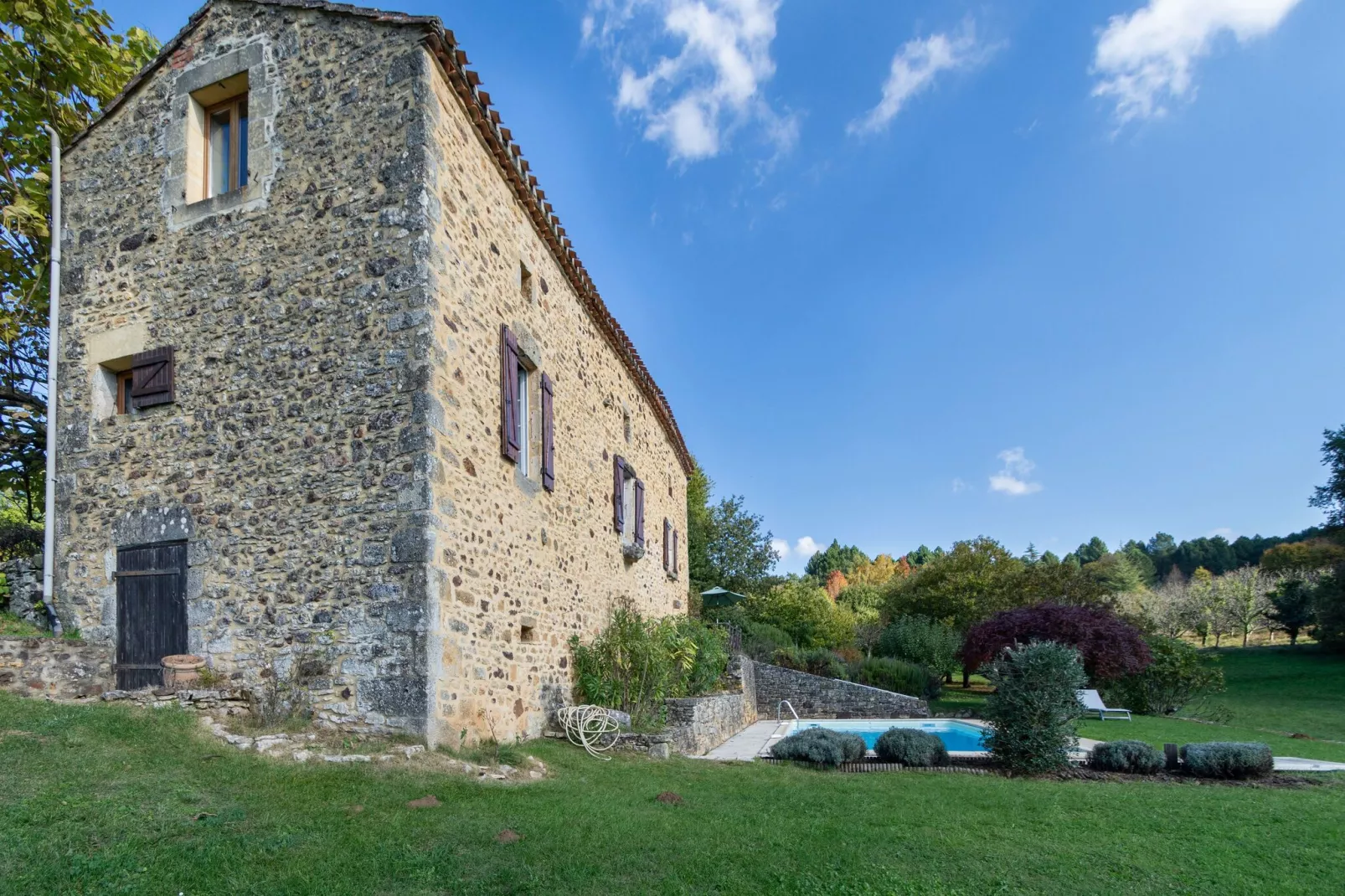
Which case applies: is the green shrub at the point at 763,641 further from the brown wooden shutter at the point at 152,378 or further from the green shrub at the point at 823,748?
the brown wooden shutter at the point at 152,378

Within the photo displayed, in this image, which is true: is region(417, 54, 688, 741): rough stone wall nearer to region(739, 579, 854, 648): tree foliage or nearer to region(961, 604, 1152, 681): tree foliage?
region(961, 604, 1152, 681): tree foliage

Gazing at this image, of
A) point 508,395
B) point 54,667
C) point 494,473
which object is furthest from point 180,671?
point 508,395

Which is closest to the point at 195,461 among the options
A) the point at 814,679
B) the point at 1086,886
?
the point at 1086,886

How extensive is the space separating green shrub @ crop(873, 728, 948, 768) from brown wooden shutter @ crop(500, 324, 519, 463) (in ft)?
16.9

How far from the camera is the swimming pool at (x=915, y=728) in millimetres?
12398

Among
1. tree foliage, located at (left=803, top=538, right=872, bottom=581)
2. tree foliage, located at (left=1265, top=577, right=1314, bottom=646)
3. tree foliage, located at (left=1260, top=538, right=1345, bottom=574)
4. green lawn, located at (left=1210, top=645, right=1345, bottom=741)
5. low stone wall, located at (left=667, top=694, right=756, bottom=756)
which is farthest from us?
tree foliage, located at (left=803, top=538, right=872, bottom=581)

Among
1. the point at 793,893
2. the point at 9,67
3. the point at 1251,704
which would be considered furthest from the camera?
the point at 1251,704

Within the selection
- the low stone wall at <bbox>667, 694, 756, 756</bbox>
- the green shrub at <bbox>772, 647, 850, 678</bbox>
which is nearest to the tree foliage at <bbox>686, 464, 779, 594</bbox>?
the green shrub at <bbox>772, 647, 850, 678</bbox>

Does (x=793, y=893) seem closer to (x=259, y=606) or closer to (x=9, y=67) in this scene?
(x=259, y=606)

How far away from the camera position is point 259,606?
7.10 m

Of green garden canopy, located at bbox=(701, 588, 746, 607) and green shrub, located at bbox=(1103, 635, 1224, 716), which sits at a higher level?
green garden canopy, located at bbox=(701, 588, 746, 607)

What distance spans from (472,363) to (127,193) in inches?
173

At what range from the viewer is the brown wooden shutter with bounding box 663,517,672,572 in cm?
1717

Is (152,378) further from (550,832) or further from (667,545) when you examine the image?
(667,545)
